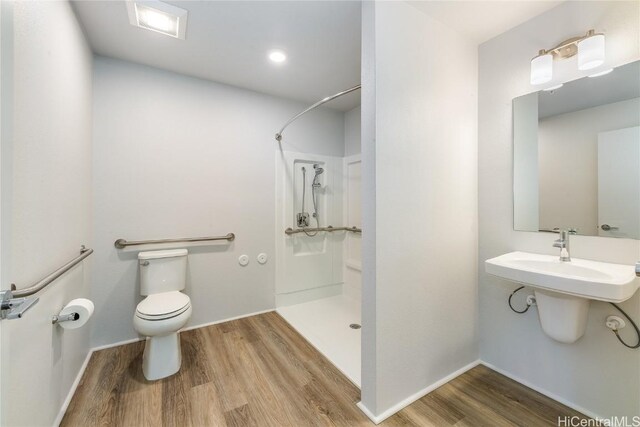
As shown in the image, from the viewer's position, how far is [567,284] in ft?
3.90

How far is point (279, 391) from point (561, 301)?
172 cm

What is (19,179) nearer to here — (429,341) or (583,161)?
(429,341)

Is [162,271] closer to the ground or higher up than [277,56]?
closer to the ground

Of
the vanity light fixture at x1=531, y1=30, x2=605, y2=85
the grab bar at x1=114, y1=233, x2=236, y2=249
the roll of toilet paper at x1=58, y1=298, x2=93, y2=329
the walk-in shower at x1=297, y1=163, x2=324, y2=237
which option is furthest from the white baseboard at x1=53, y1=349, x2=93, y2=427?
the vanity light fixture at x1=531, y1=30, x2=605, y2=85

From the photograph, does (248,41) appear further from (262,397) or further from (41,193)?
(262,397)

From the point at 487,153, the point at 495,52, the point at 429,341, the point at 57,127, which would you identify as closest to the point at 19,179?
the point at 57,127

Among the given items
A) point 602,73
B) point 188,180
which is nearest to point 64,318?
point 188,180

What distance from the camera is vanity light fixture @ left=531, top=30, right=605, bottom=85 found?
132 centimetres

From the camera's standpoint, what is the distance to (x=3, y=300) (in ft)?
2.29

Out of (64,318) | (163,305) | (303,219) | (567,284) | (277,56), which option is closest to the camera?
(567,284)

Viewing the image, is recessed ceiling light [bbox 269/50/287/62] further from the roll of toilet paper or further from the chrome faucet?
the chrome faucet

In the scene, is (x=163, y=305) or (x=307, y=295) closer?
(x=163, y=305)

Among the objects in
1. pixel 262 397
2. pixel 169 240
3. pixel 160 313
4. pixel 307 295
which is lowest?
pixel 262 397

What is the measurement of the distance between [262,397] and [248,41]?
242cm
